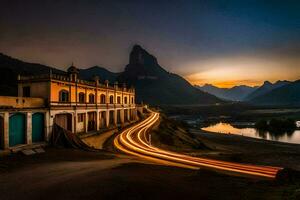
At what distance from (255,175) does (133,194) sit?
13897 mm

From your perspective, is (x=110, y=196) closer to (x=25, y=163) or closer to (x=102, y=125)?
(x=25, y=163)

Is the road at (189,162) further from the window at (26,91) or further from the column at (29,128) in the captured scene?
the window at (26,91)

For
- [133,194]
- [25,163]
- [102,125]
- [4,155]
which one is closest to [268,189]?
[133,194]

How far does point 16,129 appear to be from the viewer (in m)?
26.1

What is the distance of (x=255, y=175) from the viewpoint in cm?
1969

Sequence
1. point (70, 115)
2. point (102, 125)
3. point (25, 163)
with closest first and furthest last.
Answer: point (25, 163) → point (70, 115) → point (102, 125)

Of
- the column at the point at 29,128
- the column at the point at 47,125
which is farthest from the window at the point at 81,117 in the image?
the column at the point at 29,128

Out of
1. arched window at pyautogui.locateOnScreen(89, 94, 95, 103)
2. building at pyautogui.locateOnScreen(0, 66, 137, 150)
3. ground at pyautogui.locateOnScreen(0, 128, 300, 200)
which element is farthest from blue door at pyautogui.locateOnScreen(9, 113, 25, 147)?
arched window at pyautogui.locateOnScreen(89, 94, 95, 103)

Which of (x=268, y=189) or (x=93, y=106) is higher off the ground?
(x=93, y=106)

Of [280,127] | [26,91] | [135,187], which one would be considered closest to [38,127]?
[26,91]

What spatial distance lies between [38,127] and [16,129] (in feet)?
10.8

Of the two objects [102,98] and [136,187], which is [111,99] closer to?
[102,98]

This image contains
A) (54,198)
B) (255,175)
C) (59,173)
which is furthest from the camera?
(255,175)

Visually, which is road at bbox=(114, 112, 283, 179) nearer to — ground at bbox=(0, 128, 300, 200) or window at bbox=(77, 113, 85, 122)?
ground at bbox=(0, 128, 300, 200)
